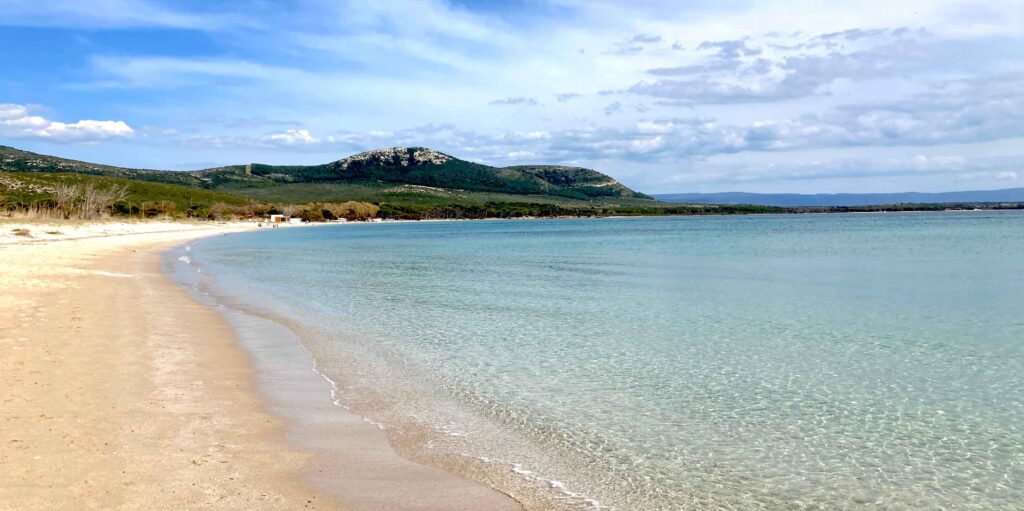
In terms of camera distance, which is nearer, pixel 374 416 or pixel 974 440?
pixel 974 440

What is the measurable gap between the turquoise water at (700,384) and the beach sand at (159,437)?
104cm

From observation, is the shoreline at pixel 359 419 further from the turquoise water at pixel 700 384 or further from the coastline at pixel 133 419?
the coastline at pixel 133 419

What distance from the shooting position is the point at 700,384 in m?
10.6

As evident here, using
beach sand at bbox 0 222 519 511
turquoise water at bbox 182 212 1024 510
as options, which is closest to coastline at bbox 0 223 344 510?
beach sand at bbox 0 222 519 511

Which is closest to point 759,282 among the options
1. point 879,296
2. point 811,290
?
point 811,290

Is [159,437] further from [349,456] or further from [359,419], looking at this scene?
[359,419]

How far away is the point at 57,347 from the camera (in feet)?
38.1

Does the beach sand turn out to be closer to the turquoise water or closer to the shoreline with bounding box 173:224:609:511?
the shoreline with bounding box 173:224:609:511

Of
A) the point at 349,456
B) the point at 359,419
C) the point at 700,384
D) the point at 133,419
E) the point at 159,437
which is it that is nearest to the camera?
the point at 349,456

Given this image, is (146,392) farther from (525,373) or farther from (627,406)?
(627,406)

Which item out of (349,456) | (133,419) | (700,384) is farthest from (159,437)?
(700,384)

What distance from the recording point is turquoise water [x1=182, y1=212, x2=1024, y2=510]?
678 cm

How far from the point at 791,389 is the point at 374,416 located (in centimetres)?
589

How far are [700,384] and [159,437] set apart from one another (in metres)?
7.18
